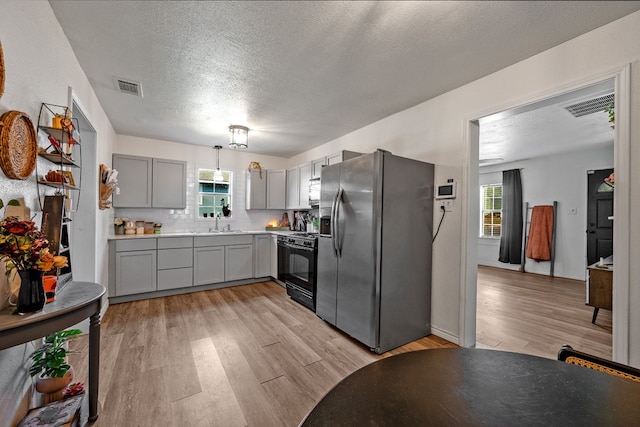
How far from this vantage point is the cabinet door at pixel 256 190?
515 centimetres

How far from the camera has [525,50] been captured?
Answer: 2.05 meters

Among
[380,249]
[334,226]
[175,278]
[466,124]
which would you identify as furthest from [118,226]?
[466,124]

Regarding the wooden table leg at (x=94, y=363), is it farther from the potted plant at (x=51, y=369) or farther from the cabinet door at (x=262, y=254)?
the cabinet door at (x=262, y=254)

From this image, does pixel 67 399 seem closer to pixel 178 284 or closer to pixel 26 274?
pixel 26 274

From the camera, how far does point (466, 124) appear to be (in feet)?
8.41

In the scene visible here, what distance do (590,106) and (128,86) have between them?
5.06 metres

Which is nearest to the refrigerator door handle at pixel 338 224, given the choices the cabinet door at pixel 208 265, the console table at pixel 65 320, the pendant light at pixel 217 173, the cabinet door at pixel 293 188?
the console table at pixel 65 320

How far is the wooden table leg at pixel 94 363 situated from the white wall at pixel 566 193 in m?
7.27

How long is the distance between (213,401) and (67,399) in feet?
2.73

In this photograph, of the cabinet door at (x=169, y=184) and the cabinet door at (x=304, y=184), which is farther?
the cabinet door at (x=304, y=184)

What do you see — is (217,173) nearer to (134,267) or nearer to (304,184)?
(304,184)

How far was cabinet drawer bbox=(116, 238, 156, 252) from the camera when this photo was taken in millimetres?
3682

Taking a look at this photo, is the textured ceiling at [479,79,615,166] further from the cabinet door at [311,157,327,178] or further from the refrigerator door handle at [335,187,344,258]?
the cabinet door at [311,157,327,178]

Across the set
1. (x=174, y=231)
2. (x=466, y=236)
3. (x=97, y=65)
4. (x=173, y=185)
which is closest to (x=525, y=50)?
(x=466, y=236)
